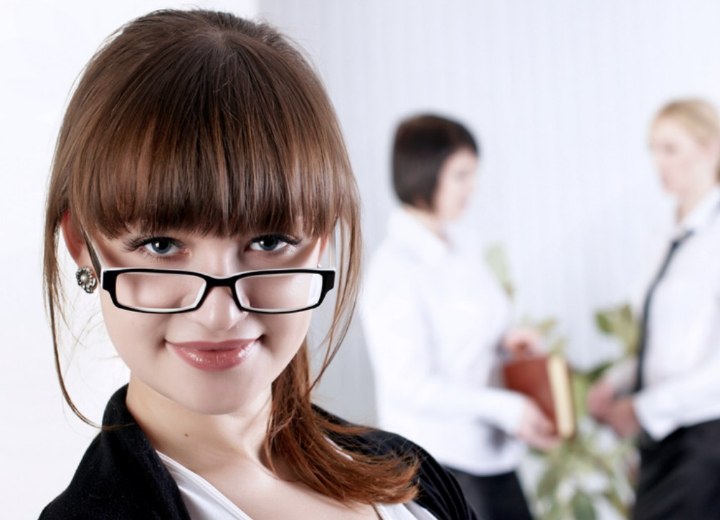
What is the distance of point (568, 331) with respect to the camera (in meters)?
3.68

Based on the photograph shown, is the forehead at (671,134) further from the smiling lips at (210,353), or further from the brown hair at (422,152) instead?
the smiling lips at (210,353)

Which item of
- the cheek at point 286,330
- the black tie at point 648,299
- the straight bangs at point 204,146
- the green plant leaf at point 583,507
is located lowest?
the green plant leaf at point 583,507

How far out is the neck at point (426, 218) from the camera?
9.64 feet

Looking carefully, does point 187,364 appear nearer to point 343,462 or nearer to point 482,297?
point 343,462

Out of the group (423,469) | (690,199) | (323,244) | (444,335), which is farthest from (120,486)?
(690,199)

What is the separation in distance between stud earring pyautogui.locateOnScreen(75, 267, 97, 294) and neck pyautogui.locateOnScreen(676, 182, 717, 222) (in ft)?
9.16

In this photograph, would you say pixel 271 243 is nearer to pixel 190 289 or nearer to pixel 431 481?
pixel 190 289

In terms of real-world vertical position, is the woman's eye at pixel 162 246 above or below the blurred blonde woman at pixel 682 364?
above

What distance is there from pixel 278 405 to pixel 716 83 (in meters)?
3.10

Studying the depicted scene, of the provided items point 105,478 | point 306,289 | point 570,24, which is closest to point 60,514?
point 105,478

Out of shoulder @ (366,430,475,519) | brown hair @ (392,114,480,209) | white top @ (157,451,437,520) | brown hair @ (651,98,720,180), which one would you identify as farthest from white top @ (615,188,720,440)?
white top @ (157,451,437,520)

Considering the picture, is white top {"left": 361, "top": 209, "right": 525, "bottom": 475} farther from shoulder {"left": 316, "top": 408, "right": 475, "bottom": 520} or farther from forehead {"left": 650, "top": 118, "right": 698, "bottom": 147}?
shoulder {"left": 316, "top": 408, "right": 475, "bottom": 520}

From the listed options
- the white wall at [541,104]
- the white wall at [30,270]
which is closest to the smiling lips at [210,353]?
A: the white wall at [30,270]

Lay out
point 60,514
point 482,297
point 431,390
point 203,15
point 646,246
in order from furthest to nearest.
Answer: point 646,246 < point 482,297 < point 431,390 < point 203,15 < point 60,514
